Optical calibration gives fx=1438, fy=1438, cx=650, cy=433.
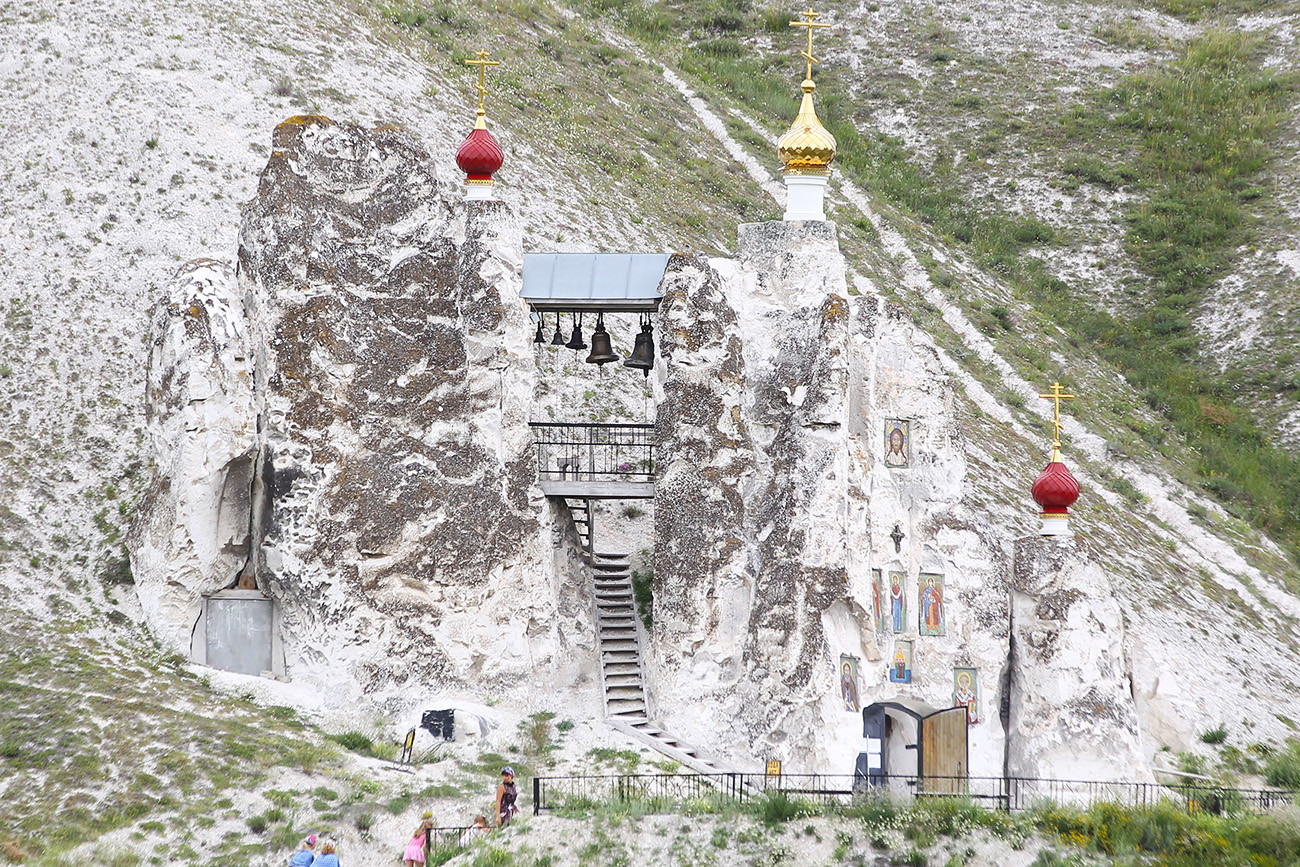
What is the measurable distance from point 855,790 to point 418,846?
5850mm

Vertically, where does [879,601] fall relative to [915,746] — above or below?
above

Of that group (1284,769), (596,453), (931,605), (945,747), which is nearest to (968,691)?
(945,747)

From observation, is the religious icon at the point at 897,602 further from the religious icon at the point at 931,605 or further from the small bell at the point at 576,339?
the small bell at the point at 576,339

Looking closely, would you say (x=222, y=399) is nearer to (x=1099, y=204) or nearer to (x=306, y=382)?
(x=306, y=382)

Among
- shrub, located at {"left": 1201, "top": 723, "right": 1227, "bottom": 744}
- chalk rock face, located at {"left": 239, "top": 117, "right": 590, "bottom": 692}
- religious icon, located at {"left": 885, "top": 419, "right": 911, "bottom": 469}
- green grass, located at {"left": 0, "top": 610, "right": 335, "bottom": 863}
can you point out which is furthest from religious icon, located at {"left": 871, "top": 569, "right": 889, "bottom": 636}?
shrub, located at {"left": 1201, "top": 723, "right": 1227, "bottom": 744}

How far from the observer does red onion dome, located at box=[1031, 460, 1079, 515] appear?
22875 millimetres

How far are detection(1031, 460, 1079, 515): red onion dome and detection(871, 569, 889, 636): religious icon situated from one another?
291 centimetres

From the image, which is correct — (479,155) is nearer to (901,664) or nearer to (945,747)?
(901,664)

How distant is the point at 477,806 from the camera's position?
19.8m

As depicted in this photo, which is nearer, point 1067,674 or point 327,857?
point 327,857

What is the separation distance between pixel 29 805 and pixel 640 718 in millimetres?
8913

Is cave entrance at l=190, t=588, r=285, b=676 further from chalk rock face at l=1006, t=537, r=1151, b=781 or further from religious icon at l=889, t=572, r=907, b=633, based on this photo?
chalk rock face at l=1006, t=537, r=1151, b=781

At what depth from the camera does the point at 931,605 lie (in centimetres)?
2269

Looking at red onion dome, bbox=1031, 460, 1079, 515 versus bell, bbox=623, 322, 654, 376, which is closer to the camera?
red onion dome, bbox=1031, 460, 1079, 515
